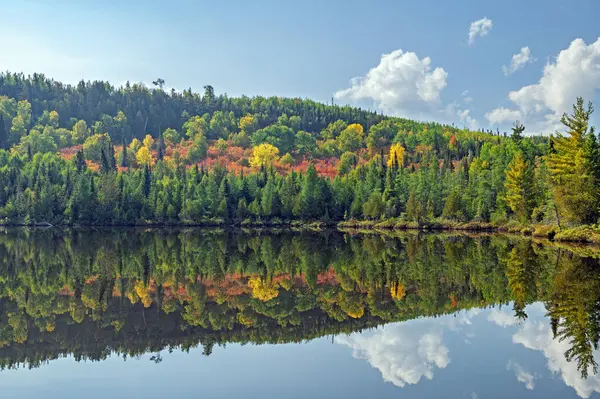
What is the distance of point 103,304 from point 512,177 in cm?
6356

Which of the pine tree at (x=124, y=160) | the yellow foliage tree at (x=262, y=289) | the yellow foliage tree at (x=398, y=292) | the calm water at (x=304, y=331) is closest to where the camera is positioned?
the calm water at (x=304, y=331)

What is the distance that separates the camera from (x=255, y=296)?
86.3ft

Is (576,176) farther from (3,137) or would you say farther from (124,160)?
(3,137)

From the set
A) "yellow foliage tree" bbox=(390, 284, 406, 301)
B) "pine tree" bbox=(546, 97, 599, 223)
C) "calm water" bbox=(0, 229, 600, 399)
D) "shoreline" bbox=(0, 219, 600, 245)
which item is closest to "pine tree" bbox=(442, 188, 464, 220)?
"shoreline" bbox=(0, 219, 600, 245)

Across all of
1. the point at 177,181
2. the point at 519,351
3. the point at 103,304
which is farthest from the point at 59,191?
the point at 519,351

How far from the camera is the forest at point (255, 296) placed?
61.1ft

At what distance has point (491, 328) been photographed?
19.6 m

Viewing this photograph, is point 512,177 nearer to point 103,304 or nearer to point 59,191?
point 103,304

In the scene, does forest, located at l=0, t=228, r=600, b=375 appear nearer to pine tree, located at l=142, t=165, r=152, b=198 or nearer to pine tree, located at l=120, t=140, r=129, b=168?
pine tree, located at l=142, t=165, r=152, b=198

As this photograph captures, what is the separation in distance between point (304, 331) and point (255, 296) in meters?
6.98

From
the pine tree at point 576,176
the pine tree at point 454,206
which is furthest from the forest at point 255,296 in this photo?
the pine tree at point 454,206

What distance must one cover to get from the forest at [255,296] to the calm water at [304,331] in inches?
3.8

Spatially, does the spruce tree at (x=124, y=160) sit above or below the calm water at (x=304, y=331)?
above

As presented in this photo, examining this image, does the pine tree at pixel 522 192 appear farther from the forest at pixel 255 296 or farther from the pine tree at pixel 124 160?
→ the pine tree at pixel 124 160
